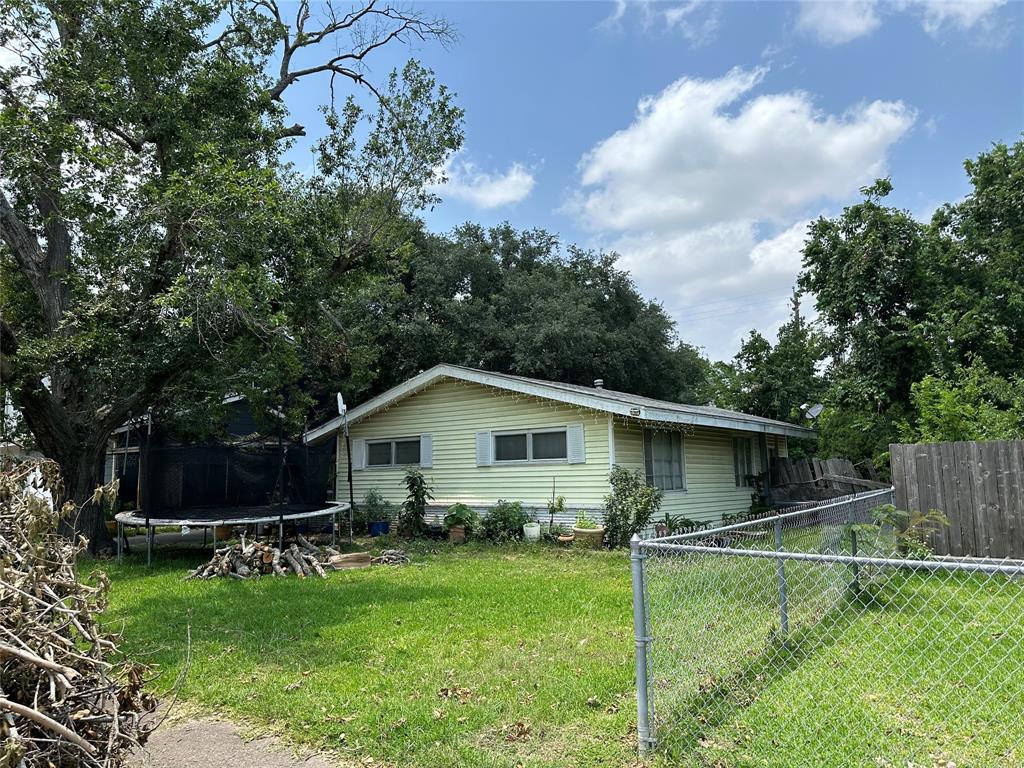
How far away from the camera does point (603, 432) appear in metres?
12.4

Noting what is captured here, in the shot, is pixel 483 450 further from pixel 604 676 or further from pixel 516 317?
pixel 516 317

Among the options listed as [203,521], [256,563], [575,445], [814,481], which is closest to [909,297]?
[814,481]

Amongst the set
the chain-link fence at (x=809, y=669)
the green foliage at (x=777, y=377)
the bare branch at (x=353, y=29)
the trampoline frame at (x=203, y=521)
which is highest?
the bare branch at (x=353, y=29)

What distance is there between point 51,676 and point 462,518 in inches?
432

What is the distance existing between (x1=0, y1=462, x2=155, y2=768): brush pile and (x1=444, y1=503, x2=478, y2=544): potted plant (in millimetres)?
10303

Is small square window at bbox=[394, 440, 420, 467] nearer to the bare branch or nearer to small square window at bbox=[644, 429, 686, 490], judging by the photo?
small square window at bbox=[644, 429, 686, 490]

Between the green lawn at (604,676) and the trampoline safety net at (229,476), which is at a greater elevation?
the trampoline safety net at (229,476)

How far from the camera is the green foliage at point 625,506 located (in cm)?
1174

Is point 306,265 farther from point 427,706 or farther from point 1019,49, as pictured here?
point 1019,49

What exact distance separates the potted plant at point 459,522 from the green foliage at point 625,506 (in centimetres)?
277

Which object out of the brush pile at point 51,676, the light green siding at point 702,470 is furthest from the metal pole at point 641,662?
the light green siding at point 702,470

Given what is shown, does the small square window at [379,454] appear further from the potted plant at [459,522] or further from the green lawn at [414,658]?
the green lawn at [414,658]

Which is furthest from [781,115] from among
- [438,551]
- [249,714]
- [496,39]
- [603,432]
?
[249,714]

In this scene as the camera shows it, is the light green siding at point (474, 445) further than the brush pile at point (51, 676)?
Yes
